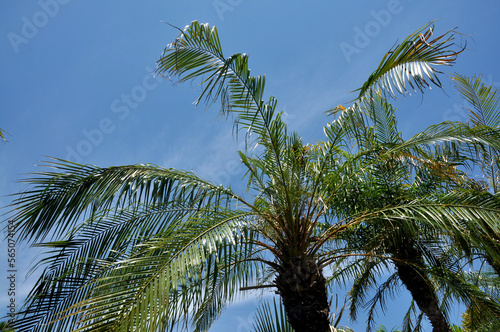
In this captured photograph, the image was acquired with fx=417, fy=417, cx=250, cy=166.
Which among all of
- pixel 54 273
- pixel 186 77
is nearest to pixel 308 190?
pixel 186 77

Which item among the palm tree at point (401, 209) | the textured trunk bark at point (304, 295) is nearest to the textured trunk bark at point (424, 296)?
the palm tree at point (401, 209)

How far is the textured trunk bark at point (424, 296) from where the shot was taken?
7207 millimetres

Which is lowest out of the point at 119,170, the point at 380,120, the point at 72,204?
the point at 72,204

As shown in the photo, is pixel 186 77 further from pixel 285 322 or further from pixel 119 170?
pixel 285 322

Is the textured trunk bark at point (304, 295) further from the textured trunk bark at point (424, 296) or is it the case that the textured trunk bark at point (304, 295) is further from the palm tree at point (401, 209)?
the textured trunk bark at point (424, 296)

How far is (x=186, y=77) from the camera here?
5.66 metres

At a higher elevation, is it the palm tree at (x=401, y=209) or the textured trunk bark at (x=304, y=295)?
the palm tree at (x=401, y=209)

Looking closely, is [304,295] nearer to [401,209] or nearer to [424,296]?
[401,209]

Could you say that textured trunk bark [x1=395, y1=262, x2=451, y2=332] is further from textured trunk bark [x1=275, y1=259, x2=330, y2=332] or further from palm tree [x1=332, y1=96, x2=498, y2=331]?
textured trunk bark [x1=275, y1=259, x2=330, y2=332]

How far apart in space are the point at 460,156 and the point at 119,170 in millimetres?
6336

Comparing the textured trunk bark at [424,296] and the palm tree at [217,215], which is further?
the textured trunk bark at [424,296]

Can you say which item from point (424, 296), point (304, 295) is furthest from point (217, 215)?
point (424, 296)

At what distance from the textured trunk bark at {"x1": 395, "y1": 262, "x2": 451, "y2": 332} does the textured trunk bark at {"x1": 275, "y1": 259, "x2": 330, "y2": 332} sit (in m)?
2.44

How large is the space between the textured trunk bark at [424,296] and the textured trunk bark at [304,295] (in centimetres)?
244
